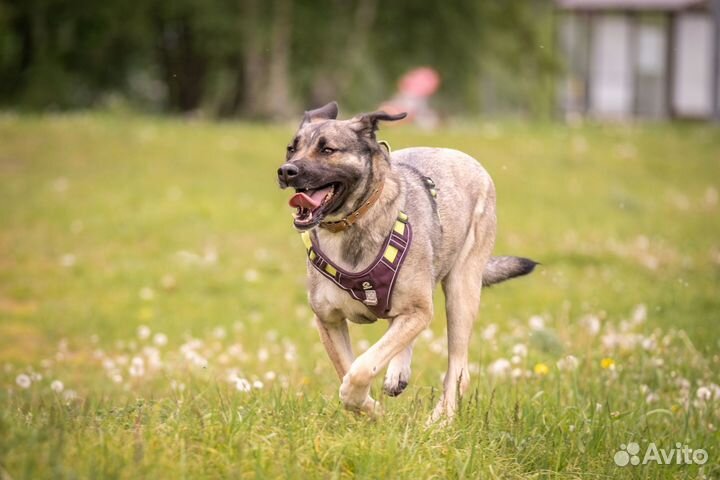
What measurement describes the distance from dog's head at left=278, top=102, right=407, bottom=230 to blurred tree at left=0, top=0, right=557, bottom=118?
1899 centimetres

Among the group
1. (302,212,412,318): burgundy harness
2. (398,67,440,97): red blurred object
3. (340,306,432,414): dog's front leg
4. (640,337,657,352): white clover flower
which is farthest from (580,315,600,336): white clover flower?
(398,67,440,97): red blurred object

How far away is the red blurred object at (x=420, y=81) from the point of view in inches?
1066

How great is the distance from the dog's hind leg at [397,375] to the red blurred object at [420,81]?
21869 mm

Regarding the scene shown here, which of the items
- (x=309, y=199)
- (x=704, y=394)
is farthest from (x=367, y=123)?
(x=704, y=394)

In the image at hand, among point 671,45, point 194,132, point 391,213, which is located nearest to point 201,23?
point 194,132

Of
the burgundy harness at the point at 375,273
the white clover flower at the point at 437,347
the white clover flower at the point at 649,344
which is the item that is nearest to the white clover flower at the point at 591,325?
the white clover flower at the point at 649,344

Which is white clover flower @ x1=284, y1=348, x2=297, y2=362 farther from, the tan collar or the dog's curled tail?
the tan collar

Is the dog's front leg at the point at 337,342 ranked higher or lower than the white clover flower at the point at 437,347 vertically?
higher

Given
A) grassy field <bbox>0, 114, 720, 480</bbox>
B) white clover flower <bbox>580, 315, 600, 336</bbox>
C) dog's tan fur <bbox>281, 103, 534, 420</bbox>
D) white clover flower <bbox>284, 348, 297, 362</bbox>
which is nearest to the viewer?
grassy field <bbox>0, 114, 720, 480</bbox>

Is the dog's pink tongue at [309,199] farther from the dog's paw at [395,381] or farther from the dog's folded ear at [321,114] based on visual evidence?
the dog's paw at [395,381]

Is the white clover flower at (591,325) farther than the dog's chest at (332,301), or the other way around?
the white clover flower at (591,325)

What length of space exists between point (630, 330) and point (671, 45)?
28.1 m

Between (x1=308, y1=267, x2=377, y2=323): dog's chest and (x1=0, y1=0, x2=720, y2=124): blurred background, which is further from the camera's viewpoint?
(x1=0, y1=0, x2=720, y2=124): blurred background

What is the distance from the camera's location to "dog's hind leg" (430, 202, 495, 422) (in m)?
6.03
